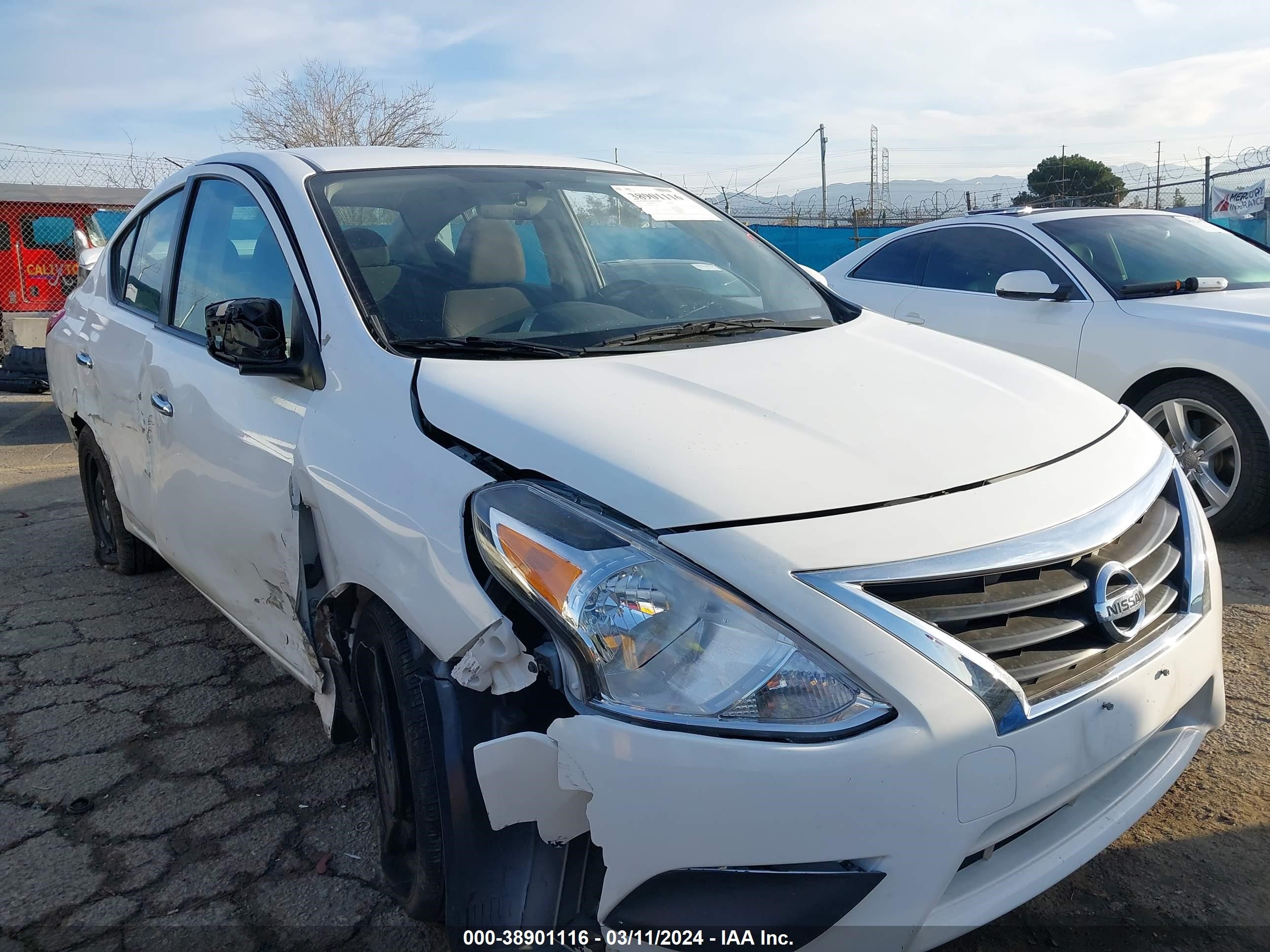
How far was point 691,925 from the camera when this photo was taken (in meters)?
1.48

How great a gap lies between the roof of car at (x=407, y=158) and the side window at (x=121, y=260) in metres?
0.76

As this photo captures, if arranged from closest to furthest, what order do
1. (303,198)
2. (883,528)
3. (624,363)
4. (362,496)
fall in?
(883,528), (362,496), (624,363), (303,198)

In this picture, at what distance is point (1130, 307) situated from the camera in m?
4.74

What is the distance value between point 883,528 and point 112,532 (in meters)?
3.70

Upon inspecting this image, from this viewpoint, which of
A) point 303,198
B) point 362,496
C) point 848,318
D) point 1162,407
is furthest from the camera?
point 1162,407

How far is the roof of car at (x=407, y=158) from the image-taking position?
112 inches

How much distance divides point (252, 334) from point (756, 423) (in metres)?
1.19

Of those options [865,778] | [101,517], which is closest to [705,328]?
[865,778]

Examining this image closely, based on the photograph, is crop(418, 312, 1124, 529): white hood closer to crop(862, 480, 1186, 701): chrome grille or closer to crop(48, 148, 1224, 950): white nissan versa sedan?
crop(48, 148, 1224, 950): white nissan versa sedan

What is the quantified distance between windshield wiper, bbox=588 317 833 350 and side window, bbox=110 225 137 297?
2.30 metres

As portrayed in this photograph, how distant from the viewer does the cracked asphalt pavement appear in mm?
2086

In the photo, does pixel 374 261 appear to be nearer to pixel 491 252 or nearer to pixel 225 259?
pixel 491 252

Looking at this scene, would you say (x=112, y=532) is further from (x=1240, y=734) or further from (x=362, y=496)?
(x=1240, y=734)

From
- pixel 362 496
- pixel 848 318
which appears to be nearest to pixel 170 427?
pixel 362 496
